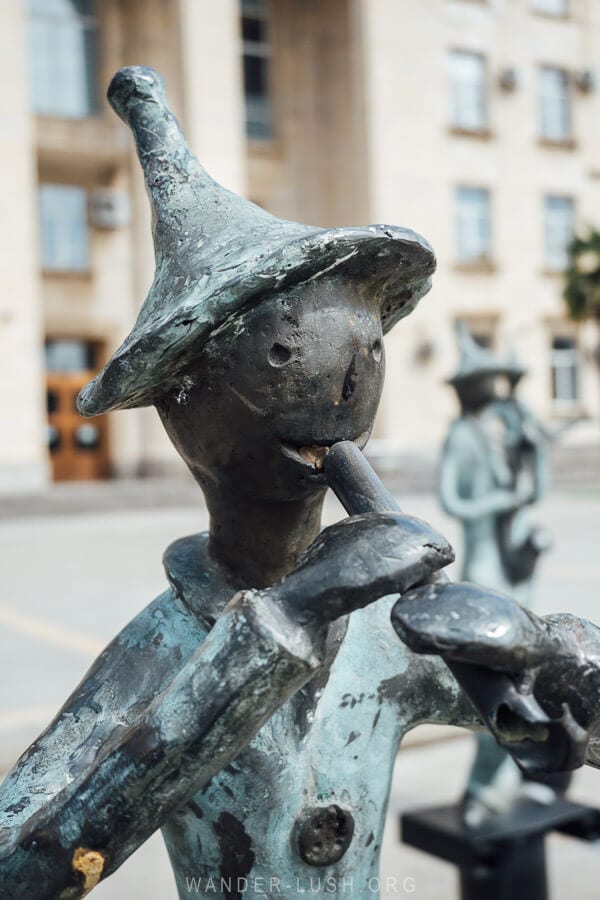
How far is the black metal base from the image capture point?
3197mm

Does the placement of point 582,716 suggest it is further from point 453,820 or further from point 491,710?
point 453,820

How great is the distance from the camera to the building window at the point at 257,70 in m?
17.9

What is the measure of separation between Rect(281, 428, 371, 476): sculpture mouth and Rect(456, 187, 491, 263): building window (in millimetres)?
17376

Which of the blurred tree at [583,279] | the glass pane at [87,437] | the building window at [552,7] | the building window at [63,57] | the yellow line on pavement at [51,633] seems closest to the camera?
the yellow line on pavement at [51,633]

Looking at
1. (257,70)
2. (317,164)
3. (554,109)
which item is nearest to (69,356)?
(317,164)

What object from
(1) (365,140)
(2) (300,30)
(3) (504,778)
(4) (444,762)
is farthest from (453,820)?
(2) (300,30)

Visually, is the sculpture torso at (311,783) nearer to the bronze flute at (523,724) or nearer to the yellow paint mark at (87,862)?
the yellow paint mark at (87,862)

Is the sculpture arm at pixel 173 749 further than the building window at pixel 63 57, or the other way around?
the building window at pixel 63 57

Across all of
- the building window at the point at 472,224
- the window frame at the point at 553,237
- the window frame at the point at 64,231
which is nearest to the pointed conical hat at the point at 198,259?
the window frame at the point at 64,231

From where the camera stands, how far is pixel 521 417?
419cm

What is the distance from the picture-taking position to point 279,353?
Result: 39.6 inches

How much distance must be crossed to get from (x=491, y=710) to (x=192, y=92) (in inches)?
599

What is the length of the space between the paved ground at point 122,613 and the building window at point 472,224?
5956mm

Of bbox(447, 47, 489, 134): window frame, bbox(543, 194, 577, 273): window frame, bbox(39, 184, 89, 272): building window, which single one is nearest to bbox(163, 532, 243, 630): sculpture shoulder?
bbox(39, 184, 89, 272): building window
